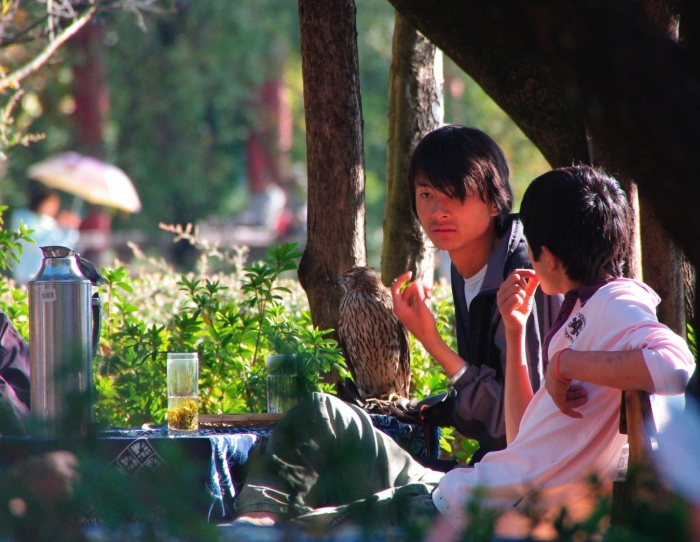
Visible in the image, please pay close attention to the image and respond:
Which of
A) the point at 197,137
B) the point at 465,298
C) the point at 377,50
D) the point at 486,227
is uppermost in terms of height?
the point at 377,50

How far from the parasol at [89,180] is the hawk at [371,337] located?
11.1 metres

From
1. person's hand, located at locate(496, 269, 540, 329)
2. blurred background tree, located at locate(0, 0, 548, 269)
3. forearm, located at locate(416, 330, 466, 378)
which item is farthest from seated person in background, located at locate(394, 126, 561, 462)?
blurred background tree, located at locate(0, 0, 548, 269)

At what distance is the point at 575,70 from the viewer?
1.59 metres

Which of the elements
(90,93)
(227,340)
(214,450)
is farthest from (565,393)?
(90,93)

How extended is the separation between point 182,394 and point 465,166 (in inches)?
48.3

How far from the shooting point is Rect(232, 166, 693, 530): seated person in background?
2064 mm

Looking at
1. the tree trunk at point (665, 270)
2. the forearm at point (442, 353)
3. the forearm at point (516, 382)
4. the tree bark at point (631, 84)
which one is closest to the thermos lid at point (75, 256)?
the forearm at point (442, 353)

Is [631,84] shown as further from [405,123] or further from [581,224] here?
[405,123]

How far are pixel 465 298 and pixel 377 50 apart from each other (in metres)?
20.7

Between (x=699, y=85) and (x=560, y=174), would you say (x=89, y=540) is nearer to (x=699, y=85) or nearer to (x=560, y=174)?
(x=699, y=85)

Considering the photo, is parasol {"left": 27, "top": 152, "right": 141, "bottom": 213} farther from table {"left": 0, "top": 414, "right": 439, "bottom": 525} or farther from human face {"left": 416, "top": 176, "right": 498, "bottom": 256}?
table {"left": 0, "top": 414, "right": 439, "bottom": 525}

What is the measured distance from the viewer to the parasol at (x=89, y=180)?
14430 mm

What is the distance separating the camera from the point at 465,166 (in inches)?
125

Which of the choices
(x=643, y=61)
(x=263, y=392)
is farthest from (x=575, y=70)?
(x=263, y=392)
